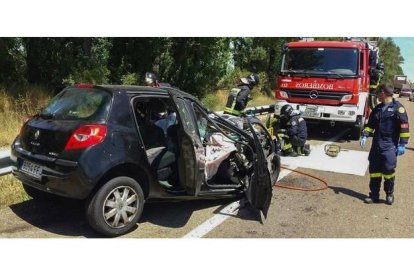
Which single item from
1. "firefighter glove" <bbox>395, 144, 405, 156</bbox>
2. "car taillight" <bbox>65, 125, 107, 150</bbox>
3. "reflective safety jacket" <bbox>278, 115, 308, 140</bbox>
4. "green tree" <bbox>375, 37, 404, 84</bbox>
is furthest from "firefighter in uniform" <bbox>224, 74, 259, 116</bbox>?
"green tree" <bbox>375, 37, 404, 84</bbox>

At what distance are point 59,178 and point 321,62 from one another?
315 inches

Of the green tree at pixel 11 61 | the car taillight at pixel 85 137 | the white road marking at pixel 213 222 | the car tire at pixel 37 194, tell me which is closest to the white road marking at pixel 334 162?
the white road marking at pixel 213 222

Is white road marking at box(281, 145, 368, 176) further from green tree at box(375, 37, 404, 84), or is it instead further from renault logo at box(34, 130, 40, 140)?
green tree at box(375, 37, 404, 84)

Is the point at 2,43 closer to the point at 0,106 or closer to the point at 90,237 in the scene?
the point at 0,106

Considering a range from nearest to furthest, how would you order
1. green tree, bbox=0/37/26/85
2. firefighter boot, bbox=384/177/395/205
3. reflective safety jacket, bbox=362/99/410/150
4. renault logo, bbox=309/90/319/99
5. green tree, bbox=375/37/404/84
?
reflective safety jacket, bbox=362/99/410/150
firefighter boot, bbox=384/177/395/205
renault logo, bbox=309/90/319/99
green tree, bbox=0/37/26/85
green tree, bbox=375/37/404/84

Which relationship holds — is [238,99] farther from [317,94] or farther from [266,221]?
[266,221]

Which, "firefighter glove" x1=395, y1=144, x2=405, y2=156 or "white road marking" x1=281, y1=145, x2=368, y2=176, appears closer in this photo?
"firefighter glove" x1=395, y1=144, x2=405, y2=156

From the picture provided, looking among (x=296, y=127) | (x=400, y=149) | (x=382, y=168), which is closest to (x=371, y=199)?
(x=382, y=168)

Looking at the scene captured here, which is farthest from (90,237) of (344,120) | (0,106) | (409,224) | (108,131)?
(344,120)

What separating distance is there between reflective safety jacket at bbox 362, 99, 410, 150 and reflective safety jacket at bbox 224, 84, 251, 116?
306 centimetres

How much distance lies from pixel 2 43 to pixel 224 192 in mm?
8586

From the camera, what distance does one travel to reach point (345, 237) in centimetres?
436

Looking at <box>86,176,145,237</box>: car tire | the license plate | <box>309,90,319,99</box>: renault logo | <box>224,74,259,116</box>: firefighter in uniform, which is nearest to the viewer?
<box>86,176,145,237</box>: car tire

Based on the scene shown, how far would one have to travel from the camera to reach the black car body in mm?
3891
